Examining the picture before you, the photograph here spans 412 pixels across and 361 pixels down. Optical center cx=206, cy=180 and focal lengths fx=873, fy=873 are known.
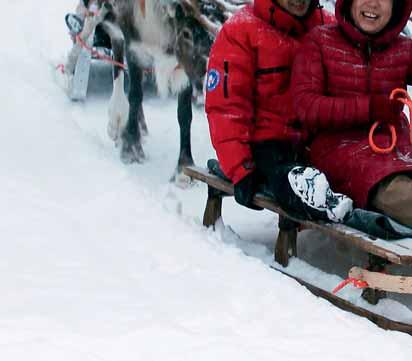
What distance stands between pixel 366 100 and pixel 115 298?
1.20m

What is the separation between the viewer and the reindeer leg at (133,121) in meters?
5.68

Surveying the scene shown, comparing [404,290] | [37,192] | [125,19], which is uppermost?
[125,19]

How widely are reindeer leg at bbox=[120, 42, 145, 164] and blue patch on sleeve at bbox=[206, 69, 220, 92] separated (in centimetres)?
186

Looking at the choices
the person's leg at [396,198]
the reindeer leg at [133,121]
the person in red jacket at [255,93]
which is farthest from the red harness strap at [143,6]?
the person's leg at [396,198]

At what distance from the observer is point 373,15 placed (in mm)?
3424

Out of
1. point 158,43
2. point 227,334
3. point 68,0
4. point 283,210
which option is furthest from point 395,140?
point 68,0

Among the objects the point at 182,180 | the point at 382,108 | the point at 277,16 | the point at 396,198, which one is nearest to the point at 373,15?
the point at 382,108

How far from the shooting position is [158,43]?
5.34 m

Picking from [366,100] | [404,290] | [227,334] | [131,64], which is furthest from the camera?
[131,64]

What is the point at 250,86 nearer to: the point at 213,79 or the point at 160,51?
the point at 213,79

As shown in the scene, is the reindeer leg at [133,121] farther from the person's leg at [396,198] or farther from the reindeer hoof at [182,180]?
the person's leg at [396,198]

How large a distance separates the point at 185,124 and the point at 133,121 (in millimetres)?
535

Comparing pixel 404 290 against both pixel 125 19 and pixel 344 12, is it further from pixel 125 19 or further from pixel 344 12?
pixel 125 19

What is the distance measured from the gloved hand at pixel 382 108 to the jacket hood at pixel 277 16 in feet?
2.10
